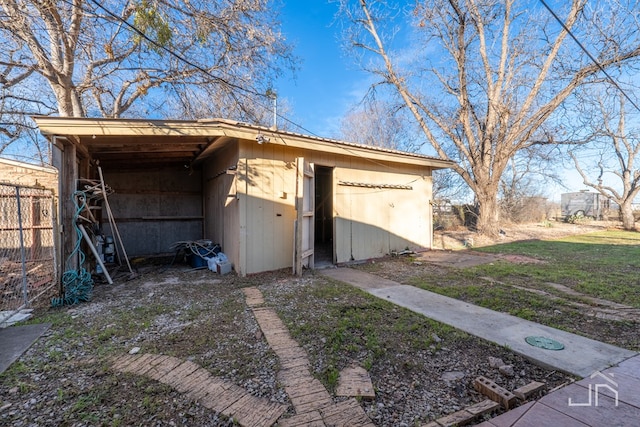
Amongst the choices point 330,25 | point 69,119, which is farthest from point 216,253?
point 330,25

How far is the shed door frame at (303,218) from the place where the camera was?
4.88 meters

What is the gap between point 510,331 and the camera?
2656 millimetres

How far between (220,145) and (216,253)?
2.07 meters

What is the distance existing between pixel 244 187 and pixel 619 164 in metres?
19.5

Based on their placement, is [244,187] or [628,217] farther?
[628,217]

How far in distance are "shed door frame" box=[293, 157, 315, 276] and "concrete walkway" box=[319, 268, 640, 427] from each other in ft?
6.04

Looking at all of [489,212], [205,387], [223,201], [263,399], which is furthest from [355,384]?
[489,212]

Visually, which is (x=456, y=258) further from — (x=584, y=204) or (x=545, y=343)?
(x=584, y=204)

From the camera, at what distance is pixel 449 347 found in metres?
2.38

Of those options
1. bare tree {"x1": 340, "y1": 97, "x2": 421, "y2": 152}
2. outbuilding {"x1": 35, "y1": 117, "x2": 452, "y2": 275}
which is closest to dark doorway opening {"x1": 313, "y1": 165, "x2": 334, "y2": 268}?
outbuilding {"x1": 35, "y1": 117, "x2": 452, "y2": 275}

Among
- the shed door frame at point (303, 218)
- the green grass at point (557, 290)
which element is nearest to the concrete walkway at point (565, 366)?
the green grass at point (557, 290)

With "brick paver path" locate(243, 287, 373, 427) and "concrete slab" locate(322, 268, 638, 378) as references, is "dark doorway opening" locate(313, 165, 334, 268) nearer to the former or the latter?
"concrete slab" locate(322, 268, 638, 378)

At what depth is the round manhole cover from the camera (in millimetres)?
2314

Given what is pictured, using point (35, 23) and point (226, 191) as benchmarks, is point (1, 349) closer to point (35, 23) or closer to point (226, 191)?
point (226, 191)
